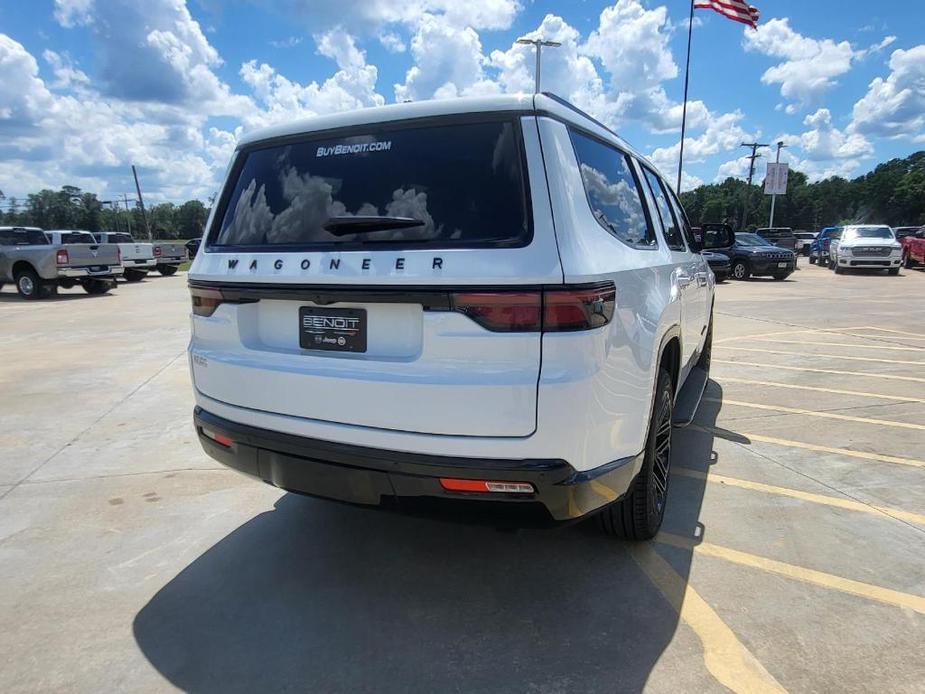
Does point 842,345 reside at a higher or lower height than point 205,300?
lower

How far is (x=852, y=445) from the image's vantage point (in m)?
4.56

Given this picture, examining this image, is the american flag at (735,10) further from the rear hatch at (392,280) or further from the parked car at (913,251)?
the rear hatch at (392,280)

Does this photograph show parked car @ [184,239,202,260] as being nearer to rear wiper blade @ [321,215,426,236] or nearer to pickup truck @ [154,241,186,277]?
rear wiper blade @ [321,215,426,236]

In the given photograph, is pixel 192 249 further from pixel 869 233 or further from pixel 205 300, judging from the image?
pixel 869 233

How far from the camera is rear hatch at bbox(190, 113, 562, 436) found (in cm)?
207

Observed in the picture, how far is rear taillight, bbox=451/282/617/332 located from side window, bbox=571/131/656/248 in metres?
0.50

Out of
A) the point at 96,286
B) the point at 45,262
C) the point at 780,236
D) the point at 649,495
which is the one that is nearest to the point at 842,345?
the point at 649,495

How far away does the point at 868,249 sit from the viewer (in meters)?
22.9

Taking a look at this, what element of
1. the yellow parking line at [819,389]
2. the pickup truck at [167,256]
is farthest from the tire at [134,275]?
the yellow parking line at [819,389]

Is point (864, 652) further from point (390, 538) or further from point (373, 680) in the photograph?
point (390, 538)

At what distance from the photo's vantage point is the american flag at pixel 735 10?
76.6 feet

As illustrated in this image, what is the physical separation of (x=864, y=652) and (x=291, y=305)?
2592 millimetres

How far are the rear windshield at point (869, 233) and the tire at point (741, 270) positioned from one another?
610 centimetres

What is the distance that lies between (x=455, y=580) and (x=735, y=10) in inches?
1081
